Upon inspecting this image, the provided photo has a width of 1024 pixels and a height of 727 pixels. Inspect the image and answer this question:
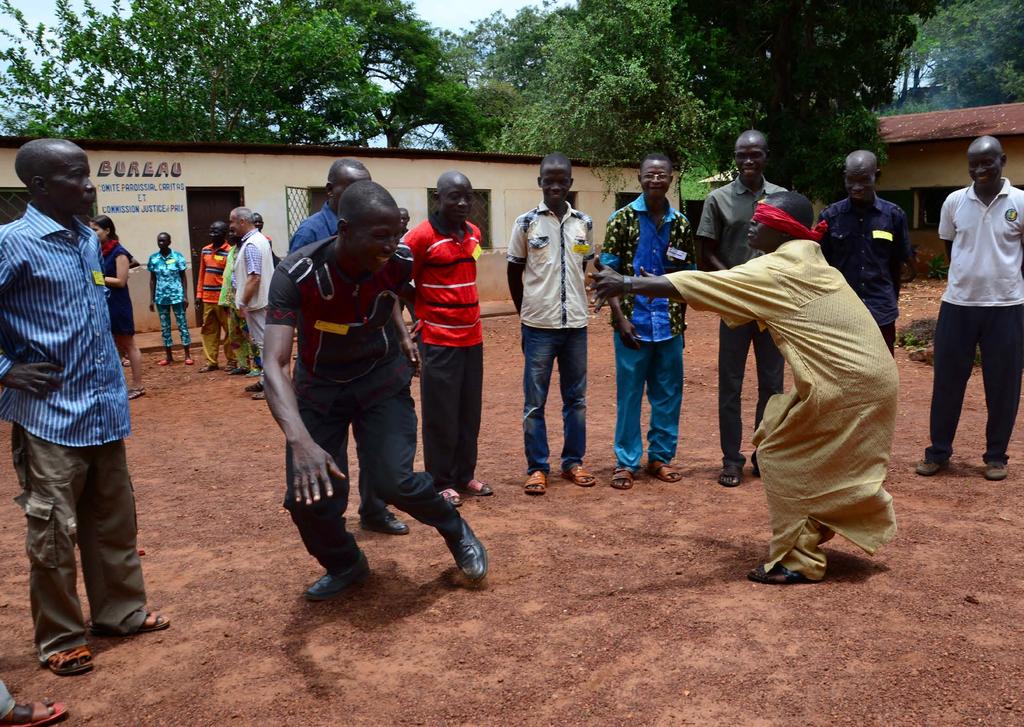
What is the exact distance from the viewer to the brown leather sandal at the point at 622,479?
18.1 ft

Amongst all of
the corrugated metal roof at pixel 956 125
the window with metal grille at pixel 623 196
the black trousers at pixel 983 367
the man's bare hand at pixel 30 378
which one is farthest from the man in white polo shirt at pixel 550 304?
the corrugated metal roof at pixel 956 125

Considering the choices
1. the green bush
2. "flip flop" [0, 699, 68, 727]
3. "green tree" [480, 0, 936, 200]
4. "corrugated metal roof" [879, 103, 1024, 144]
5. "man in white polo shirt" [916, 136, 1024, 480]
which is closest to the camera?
"flip flop" [0, 699, 68, 727]

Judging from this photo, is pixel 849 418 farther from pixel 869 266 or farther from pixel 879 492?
pixel 869 266

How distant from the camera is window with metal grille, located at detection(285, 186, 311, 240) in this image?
15172mm

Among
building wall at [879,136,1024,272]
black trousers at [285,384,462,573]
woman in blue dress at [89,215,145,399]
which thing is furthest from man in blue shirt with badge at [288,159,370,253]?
building wall at [879,136,1024,272]

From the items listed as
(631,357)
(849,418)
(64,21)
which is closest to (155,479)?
(631,357)

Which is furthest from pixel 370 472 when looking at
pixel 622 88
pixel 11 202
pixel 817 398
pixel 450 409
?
pixel 622 88

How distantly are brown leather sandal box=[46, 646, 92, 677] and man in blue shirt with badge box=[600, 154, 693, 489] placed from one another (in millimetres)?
3141

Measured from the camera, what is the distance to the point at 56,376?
10.7ft

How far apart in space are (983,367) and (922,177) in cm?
1774

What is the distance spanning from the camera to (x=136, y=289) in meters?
14.3

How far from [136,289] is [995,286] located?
1255 cm

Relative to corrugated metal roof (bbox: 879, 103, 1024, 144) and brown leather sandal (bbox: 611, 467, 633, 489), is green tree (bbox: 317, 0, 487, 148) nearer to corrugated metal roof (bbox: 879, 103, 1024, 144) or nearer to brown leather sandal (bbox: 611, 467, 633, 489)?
corrugated metal roof (bbox: 879, 103, 1024, 144)

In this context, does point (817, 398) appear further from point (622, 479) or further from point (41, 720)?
point (41, 720)
